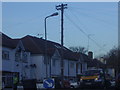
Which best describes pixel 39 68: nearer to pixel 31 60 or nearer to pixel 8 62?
pixel 31 60

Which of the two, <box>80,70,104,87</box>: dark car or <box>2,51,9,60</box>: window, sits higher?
<box>2,51,9,60</box>: window

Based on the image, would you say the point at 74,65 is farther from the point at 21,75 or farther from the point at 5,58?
the point at 5,58

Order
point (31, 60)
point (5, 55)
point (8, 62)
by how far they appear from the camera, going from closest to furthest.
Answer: point (5, 55), point (8, 62), point (31, 60)

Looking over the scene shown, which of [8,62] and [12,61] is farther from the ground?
[12,61]

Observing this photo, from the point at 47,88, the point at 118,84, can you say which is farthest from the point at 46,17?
the point at 47,88

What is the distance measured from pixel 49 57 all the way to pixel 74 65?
55.1 ft

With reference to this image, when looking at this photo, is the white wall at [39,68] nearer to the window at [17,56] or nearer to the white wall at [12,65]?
the white wall at [12,65]

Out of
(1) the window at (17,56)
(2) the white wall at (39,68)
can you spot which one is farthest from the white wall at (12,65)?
(2) the white wall at (39,68)

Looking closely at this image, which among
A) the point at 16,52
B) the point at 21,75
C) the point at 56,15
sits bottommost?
the point at 21,75

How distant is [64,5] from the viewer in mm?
46688

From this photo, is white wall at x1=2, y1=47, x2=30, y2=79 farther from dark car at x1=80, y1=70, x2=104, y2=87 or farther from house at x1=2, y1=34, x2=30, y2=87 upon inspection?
dark car at x1=80, y1=70, x2=104, y2=87

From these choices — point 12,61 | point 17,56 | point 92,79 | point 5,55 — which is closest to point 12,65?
point 12,61

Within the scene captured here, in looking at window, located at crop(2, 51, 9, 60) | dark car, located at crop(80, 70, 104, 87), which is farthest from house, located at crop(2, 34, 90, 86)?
dark car, located at crop(80, 70, 104, 87)

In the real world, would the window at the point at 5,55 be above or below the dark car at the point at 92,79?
above
